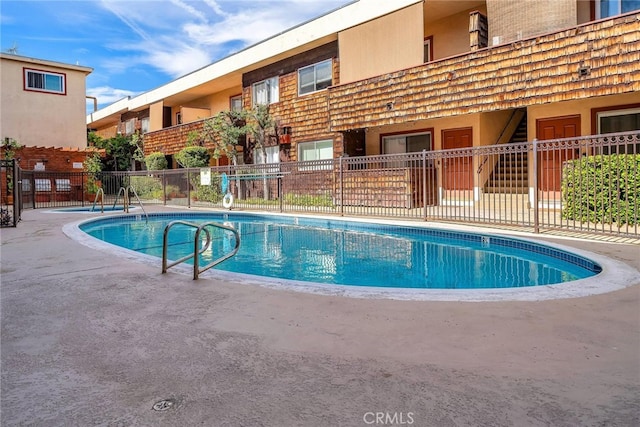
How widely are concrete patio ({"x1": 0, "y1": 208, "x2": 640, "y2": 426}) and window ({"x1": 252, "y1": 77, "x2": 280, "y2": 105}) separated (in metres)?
16.4

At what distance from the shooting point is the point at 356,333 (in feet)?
10.4

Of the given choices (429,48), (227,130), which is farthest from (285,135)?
(429,48)

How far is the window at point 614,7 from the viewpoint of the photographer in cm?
1061

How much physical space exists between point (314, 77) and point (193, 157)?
301 inches

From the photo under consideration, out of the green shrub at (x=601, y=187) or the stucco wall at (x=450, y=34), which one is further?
the stucco wall at (x=450, y=34)

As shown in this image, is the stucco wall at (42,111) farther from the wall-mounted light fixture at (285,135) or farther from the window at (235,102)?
the wall-mounted light fixture at (285,135)

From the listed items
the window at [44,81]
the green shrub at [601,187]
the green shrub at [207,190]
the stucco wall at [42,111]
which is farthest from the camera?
the window at [44,81]

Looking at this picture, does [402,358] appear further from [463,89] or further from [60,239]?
[463,89]

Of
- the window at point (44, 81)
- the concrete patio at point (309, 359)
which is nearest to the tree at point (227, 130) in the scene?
the window at point (44, 81)

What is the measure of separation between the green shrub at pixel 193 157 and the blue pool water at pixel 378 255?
9.18 meters

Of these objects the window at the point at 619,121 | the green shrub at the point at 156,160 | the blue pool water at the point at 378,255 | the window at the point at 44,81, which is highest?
the window at the point at 44,81

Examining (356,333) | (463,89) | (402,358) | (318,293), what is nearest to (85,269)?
(318,293)

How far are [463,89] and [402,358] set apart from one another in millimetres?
11047

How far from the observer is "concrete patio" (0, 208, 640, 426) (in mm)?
2094
